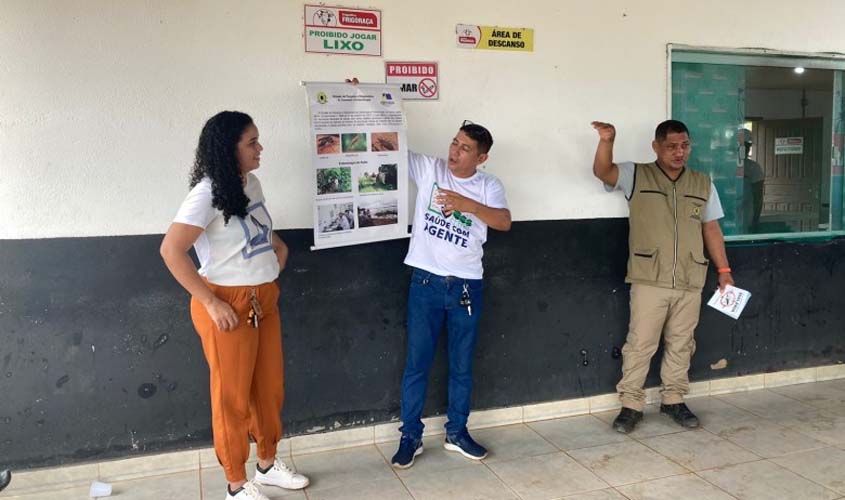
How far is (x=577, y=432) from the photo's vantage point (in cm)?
338

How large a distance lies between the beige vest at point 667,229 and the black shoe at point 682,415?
642mm

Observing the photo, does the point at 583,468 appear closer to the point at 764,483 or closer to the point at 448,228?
the point at 764,483

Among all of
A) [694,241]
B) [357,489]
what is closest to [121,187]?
[357,489]

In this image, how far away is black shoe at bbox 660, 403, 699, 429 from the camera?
3416mm

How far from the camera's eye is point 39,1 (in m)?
Answer: 2.63

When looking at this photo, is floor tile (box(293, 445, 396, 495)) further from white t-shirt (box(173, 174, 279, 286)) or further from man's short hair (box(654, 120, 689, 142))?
man's short hair (box(654, 120, 689, 142))

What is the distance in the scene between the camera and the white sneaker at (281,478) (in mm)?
2762

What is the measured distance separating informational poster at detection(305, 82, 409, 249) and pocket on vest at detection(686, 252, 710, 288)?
1.48 meters

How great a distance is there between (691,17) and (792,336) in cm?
198

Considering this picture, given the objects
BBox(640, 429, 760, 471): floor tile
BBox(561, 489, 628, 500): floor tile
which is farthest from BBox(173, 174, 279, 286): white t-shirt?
BBox(640, 429, 760, 471): floor tile

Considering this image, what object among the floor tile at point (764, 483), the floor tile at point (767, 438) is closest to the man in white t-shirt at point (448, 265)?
the floor tile at point (764, 483)

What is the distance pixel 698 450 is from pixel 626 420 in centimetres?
38

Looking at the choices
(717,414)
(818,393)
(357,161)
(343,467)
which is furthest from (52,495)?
(818,393)

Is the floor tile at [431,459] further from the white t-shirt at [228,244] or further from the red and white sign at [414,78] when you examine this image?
the red and white sign at [414,78]
